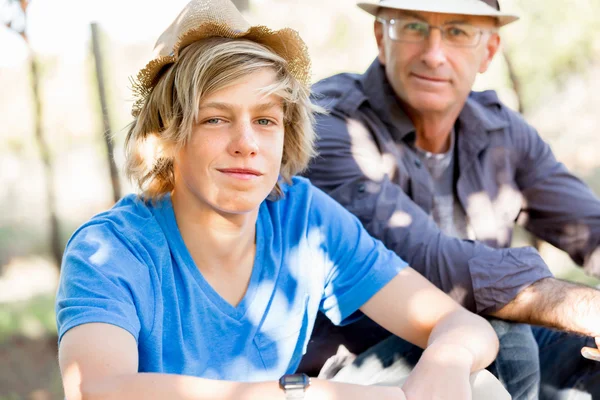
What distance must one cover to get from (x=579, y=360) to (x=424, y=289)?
0.88 m

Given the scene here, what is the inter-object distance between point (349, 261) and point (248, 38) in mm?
811

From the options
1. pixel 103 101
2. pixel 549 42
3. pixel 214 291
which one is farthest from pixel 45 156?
pixel 549 42

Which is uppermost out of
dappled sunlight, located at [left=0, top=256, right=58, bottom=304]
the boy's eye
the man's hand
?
the boy's eye

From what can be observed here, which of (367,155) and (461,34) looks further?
(461,34)

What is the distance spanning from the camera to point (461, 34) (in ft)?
10.8

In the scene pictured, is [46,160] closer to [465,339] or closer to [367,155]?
[367,155]

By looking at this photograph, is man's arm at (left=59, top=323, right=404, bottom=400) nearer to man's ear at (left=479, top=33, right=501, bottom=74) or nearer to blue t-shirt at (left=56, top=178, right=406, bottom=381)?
blue t-shirt at (left=56, top=178, right=406, bottom=381)

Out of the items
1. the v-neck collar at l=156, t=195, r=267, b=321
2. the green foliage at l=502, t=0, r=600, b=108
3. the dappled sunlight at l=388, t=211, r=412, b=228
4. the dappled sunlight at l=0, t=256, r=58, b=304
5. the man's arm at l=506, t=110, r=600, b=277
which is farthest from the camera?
the green foliage at l=502, t=0, r=600, b=108

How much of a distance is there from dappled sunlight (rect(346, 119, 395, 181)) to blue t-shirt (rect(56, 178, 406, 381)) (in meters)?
0.45

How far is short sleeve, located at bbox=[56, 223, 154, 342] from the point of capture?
6.31ft

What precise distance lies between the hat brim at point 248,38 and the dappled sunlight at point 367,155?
709mm

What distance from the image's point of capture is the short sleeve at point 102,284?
1.92m

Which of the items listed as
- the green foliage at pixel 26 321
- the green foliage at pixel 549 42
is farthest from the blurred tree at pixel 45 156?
the green foliage at pixel 549 42

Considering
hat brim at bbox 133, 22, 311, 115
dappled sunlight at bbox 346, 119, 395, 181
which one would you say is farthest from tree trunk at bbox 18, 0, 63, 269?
hat brim at bbox 133, 22, 311, 115
